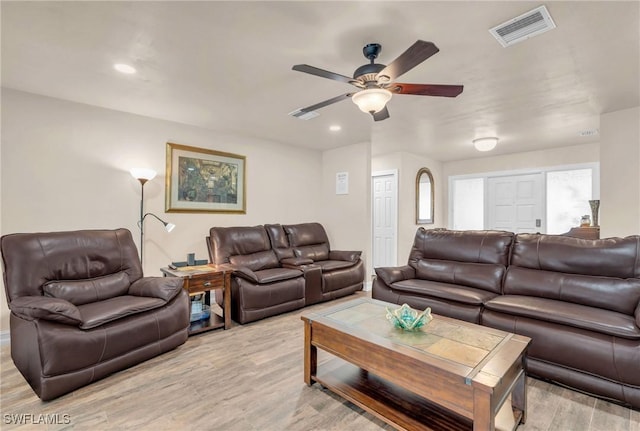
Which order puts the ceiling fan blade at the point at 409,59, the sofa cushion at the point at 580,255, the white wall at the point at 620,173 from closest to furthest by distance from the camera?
the ceiling fan blade at the point at 409,59 → the sofa cushion at the point at 580,255 → the white wall at the point at 620,173

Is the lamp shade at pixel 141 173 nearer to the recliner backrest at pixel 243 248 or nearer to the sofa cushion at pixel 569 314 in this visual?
the recliner backrest at pixel 243 248

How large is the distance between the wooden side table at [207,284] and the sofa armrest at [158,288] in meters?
0.27

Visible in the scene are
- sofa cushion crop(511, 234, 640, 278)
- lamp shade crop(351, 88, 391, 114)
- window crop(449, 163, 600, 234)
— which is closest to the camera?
lamp shade crop(351, 88, 391, 114)

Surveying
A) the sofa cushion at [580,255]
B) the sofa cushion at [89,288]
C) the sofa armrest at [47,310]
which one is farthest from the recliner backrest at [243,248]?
the sofa cushion at [580,255]

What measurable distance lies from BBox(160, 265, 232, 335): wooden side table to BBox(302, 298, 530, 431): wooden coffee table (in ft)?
4.58

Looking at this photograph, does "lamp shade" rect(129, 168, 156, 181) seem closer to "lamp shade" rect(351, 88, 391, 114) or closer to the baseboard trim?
the baseboard trim

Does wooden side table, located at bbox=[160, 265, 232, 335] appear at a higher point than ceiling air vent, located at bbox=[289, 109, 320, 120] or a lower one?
lower

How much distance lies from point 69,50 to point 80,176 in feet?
4.93

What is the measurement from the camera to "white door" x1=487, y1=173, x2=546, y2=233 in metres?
5.62

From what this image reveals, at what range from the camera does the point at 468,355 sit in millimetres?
1589

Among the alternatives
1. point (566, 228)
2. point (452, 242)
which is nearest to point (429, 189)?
point (566, 228)

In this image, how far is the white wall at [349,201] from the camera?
16.4 feet

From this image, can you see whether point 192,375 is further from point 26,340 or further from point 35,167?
point 35,167

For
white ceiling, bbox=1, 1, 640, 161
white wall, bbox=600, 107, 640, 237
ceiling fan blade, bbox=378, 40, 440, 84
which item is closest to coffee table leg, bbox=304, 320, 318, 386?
ceiling fan blade, bbox=378, 40, 440, 84
